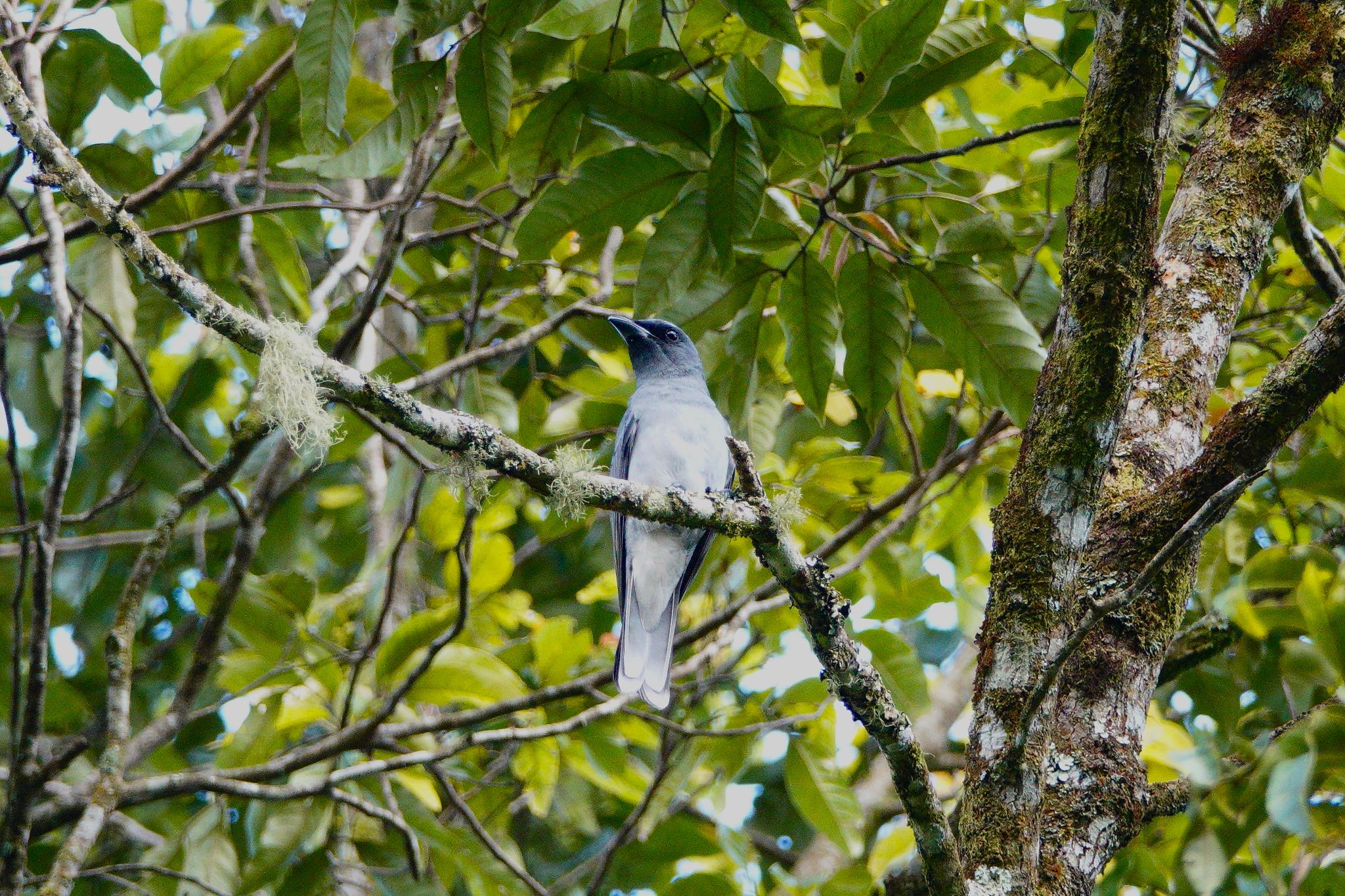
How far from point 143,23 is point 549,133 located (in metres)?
1.91

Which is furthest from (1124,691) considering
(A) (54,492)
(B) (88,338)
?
(B) (88,338)

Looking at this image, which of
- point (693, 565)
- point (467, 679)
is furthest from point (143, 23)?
point (693, 565)

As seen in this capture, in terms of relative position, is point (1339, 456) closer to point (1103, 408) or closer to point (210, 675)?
point (1103, 408)

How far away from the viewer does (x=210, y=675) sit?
17.2ft

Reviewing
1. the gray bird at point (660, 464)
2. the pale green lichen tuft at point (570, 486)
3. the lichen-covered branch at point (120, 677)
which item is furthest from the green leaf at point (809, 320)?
the lichen-covered branch at point (120, 677)

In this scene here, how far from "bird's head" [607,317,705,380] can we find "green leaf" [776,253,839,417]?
1.56m

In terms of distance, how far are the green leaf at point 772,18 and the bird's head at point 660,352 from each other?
227 centimetres

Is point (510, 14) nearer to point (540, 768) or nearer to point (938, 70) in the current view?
point (938, 70)

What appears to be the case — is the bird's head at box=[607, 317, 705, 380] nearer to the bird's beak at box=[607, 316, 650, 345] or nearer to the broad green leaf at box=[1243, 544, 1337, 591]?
the bird's beak at box=[607, 316, 650, 345]

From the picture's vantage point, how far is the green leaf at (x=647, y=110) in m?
3.04

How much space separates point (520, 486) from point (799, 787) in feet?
5.29

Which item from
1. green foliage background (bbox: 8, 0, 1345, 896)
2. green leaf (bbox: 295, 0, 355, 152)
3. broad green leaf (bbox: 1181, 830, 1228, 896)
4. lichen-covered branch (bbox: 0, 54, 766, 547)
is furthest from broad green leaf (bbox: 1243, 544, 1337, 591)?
green leaf (bbox: 295, 0, 355, 152)

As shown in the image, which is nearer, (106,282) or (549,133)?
(549,133)

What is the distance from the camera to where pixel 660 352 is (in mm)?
5090
